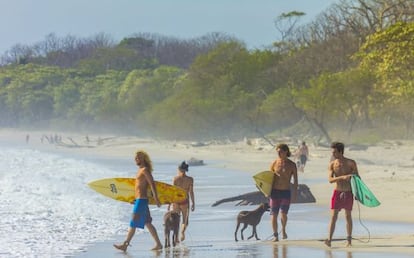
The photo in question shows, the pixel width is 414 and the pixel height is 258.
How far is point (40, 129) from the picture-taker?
100750mm

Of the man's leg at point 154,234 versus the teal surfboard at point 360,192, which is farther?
the man's leg at point 154,234

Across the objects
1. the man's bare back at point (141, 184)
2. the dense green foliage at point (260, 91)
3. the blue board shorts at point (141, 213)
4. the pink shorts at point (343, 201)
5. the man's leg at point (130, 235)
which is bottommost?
the man's leg at point (130, 235)

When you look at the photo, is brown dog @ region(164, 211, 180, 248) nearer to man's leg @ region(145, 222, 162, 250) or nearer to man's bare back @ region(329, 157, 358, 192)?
man's leg @ region(145, 222, 162, 250)

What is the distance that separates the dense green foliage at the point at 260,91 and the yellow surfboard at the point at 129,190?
69.6ft

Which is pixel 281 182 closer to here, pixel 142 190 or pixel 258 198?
pixel 142 190

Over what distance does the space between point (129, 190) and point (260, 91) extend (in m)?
47.4

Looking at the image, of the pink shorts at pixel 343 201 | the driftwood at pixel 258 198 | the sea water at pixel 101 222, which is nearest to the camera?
the pink shorts at pixel 343 201

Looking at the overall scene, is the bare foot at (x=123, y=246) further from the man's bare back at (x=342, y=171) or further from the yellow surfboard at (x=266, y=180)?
the man's bare back at (x=342, y=171)

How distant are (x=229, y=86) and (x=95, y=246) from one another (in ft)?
161

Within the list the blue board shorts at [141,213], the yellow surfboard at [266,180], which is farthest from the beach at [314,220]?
the yellow surfboard at [266,180]

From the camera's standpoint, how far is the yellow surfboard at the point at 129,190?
11.6 metres

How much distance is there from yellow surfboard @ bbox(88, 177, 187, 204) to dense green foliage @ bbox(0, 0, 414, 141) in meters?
21.2

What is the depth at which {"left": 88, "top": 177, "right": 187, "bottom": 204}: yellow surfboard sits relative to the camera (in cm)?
1157

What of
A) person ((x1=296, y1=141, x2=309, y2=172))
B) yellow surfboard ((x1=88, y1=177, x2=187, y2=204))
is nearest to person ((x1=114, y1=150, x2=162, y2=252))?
yellow surfboard ((x1=88, y1=177, x2=187, y2=204))
